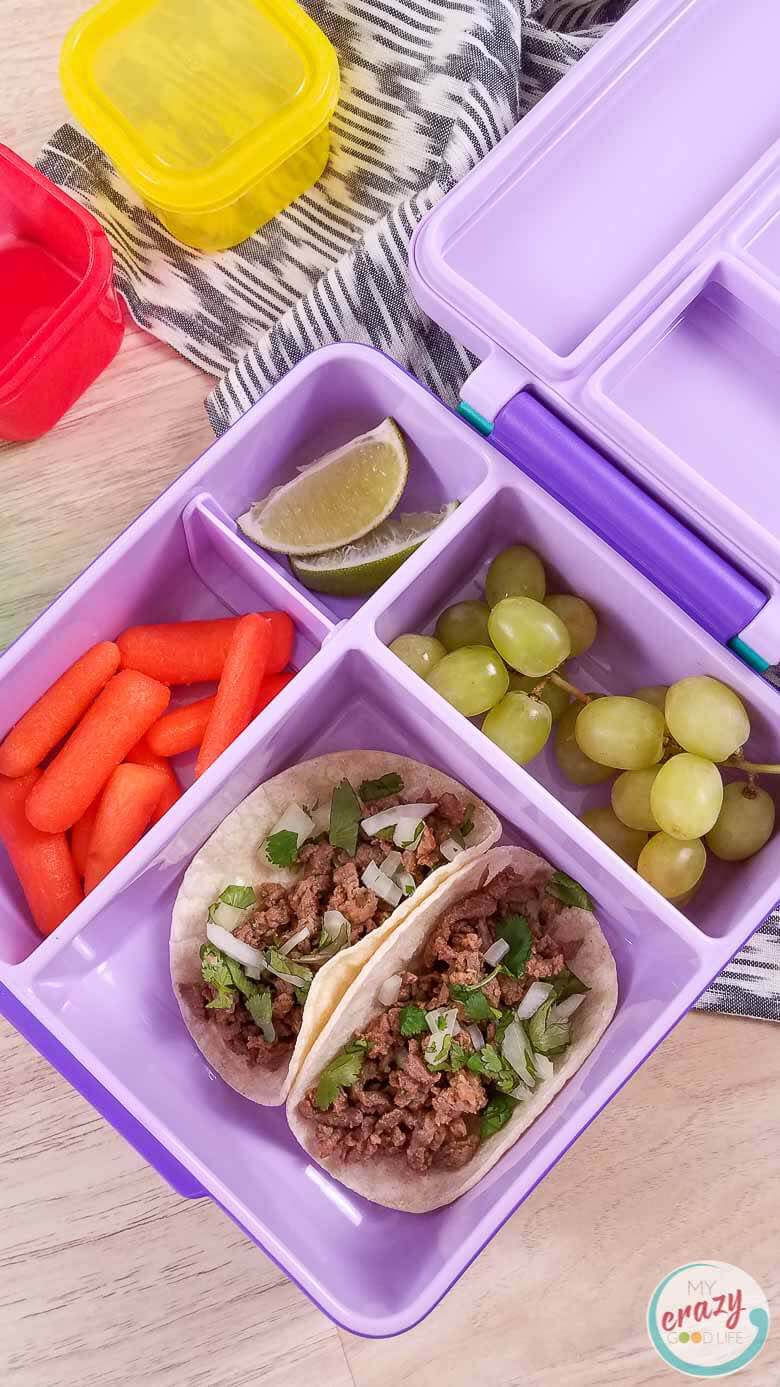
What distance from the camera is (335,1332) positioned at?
1.13m

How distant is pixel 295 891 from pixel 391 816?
0.37ft

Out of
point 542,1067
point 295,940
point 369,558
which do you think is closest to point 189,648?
point 369,558

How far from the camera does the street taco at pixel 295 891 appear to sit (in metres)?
1.05

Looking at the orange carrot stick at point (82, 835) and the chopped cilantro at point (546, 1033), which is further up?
the chopped cilantro at point (546, 1033)

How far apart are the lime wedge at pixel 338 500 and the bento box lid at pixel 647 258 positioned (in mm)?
105

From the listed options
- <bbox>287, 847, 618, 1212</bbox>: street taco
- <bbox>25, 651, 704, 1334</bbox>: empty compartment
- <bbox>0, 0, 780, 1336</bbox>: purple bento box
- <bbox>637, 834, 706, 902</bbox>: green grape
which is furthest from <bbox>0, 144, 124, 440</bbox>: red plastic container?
<bbox>637, 834, 706, 902</bbox>: green grape

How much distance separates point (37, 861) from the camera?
107 centimetres

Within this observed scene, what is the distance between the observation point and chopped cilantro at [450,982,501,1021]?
39.9 inches

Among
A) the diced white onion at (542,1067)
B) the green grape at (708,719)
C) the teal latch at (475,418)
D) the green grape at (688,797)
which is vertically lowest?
the diced white onion at (542,1067)

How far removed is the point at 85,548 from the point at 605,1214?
84cm

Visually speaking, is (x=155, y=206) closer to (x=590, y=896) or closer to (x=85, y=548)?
(x=85, y=548)

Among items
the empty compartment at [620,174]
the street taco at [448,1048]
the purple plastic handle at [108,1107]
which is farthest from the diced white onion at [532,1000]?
the empty compartment at [620,174]

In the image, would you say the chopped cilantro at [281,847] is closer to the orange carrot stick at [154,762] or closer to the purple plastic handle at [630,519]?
the orange carrot stick at [154,762]

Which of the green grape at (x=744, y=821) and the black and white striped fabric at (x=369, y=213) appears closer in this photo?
the green grape at (x=744, y=821)
